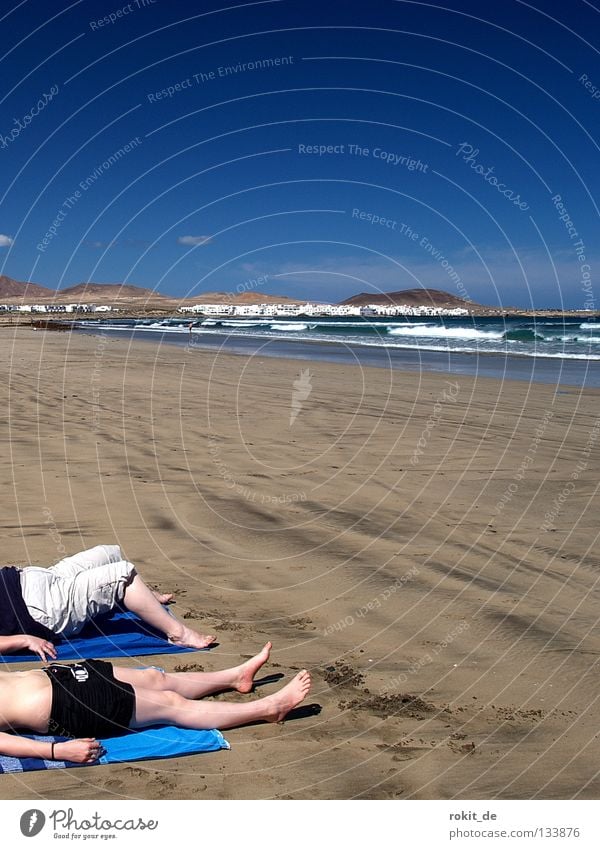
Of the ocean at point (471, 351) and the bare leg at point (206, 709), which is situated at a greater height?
the ocean at point (471, 351)

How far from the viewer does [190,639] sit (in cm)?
470

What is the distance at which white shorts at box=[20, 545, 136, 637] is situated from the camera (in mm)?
4570

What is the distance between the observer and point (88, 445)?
10.1 metres

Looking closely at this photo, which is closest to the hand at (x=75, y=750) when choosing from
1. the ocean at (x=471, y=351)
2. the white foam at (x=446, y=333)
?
the ocean at (x=471, y=351)

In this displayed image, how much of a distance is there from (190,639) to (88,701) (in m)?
1.09

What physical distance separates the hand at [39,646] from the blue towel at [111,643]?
249mm

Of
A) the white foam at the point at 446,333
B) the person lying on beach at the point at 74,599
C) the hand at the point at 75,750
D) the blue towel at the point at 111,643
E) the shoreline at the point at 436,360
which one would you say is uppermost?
the white foam at the point at 446,333

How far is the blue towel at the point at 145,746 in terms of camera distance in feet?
11.5

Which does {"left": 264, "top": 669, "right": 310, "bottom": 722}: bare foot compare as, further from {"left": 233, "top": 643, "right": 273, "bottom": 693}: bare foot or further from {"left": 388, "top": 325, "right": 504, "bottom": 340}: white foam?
{"left": 388, "top": 325, "right": 504, "bottom": 340}: white foam

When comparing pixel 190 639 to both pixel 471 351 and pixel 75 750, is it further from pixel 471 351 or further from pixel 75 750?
pixel 471 351

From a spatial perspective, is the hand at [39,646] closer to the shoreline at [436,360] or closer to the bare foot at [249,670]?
the bare foot at [249,670]

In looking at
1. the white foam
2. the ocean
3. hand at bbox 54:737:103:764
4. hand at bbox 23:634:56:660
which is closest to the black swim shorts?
hand at bbox 54:737:103:764
